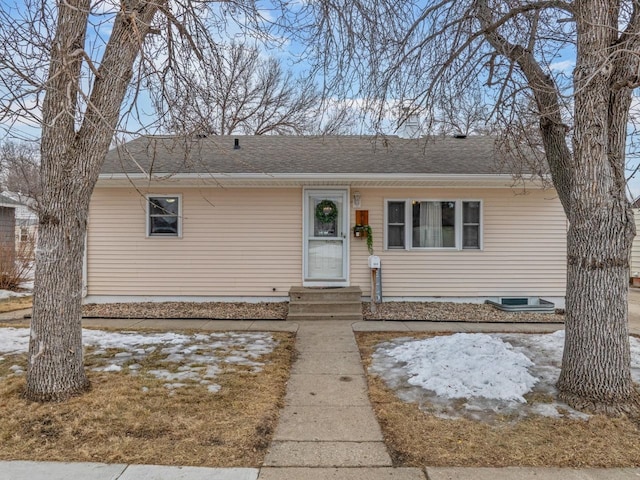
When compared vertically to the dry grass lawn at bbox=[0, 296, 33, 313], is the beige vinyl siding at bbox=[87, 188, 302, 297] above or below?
above

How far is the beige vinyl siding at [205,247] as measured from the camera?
8.52 metres

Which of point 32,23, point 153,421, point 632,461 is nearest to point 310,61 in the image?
point 32,23

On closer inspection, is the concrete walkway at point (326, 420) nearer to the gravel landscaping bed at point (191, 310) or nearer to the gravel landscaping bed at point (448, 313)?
the gravel landscaping bed at point (448, 313)

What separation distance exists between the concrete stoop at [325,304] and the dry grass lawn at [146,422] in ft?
10.6

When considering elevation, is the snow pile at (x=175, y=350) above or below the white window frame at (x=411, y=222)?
below

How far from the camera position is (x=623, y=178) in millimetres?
3633

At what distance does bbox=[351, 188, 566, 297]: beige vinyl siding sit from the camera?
334 inches

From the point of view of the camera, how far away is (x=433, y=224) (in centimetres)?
858

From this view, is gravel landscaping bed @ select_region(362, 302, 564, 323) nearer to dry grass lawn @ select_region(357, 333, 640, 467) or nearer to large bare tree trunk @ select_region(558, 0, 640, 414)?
large bare tree trunk @ select_region(558, 0, 640, 414)

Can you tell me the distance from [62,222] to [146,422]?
1872 millimetres

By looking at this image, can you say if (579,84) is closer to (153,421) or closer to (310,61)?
(310,61)

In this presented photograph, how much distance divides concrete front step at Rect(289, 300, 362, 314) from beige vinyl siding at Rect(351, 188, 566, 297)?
100 centimetres

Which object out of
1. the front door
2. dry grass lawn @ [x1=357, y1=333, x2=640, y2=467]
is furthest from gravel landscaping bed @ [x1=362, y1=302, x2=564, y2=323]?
dry grass lawn @ [x1=357, y1=333, x2=640, y2=467]

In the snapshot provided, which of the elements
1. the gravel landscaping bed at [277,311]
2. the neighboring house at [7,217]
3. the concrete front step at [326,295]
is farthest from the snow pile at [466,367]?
the neighboring house at [7,217]
